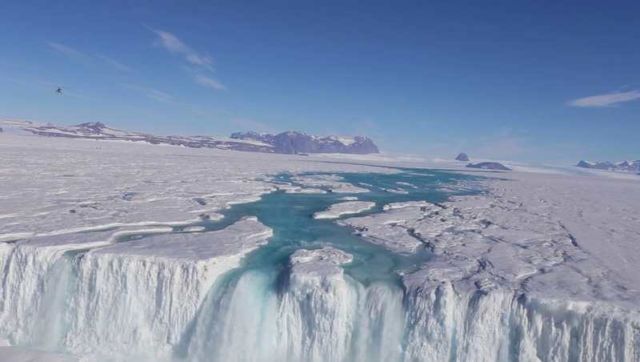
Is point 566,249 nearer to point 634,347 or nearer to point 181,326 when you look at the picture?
point 634,347

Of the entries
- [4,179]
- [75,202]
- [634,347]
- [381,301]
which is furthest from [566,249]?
[4,179]

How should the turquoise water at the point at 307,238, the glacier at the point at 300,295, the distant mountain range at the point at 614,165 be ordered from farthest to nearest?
1. the distant mountain range at the point at 614,165
2. the turquoise water at the point at 307,238
3. the glacier at the point at 300,295

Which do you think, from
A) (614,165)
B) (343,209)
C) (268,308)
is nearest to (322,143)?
(614,165)

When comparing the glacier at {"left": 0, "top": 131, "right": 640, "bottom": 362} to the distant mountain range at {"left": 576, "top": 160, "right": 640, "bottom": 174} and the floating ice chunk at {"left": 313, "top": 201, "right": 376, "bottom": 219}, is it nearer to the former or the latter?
the floating ice chunk at {"left": 313, "top": 201, "right": 376, "bottom": 219}

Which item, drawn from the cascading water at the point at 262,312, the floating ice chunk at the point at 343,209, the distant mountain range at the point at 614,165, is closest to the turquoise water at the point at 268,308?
the cascading water at the point at 262,312

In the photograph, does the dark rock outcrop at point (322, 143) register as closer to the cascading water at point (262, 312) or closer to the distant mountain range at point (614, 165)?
the distant mountain range at point (614, 165)

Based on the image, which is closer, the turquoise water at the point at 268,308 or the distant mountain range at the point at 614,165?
the turquoise water at the point at 268,308

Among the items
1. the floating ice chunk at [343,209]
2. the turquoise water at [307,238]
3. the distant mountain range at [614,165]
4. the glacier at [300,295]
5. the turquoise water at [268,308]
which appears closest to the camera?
the glacier at [300,295]
